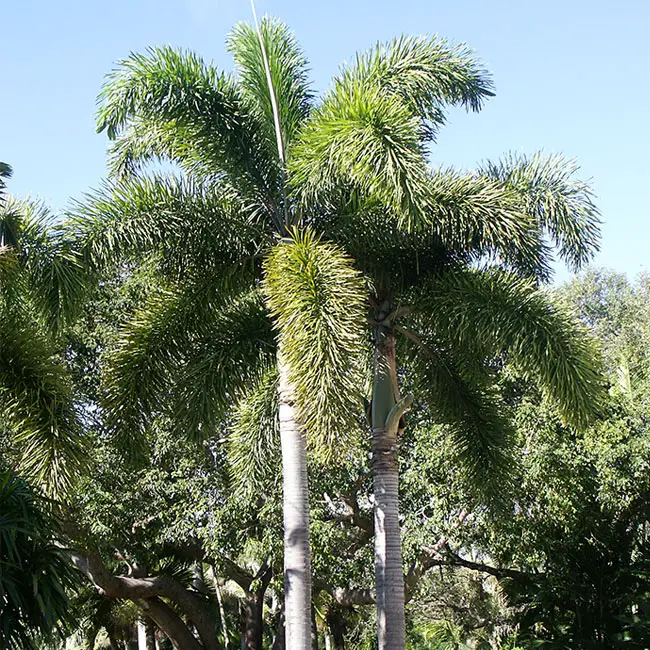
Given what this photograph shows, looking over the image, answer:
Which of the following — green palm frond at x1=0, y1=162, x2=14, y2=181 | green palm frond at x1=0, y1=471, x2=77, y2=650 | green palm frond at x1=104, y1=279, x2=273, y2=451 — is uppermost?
green palm frond at x1=0, y1=162, x2=14, y2=181

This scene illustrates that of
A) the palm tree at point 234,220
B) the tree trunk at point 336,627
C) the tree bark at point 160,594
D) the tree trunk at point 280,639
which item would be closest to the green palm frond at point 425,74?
the palm tree at point 234,220

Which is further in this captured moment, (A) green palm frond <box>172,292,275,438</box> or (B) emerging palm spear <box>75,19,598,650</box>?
(A) green palm frond <box>172,292,275,438</box>

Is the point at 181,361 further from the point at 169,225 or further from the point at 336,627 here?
the point at 336,627

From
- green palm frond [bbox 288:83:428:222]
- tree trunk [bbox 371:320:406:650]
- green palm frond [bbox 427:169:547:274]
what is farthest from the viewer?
tree trunk [bbox 371:320:406:650]

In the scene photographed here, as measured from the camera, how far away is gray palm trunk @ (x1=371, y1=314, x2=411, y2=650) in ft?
31.6

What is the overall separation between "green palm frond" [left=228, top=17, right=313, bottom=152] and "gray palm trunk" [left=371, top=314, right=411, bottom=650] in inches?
109

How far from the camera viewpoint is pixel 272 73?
33.6ft

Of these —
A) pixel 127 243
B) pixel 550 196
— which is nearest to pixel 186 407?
pixel 127 243

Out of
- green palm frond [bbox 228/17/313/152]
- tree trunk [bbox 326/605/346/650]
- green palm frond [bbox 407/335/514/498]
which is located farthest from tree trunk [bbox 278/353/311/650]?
tree trunk [bbox 326/605/346/650]

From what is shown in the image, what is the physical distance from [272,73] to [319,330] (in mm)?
3892

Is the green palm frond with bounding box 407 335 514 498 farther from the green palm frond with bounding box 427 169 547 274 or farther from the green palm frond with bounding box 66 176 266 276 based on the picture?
the green palm frond with bounding box 66 176 266 276

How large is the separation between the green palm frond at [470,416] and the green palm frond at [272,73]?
10.9 feet

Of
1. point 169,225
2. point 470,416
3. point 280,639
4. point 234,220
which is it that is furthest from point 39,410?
point 280,639

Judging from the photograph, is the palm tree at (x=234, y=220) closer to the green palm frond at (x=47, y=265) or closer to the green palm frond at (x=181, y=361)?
the green palm frond at (x=181, y=361)
